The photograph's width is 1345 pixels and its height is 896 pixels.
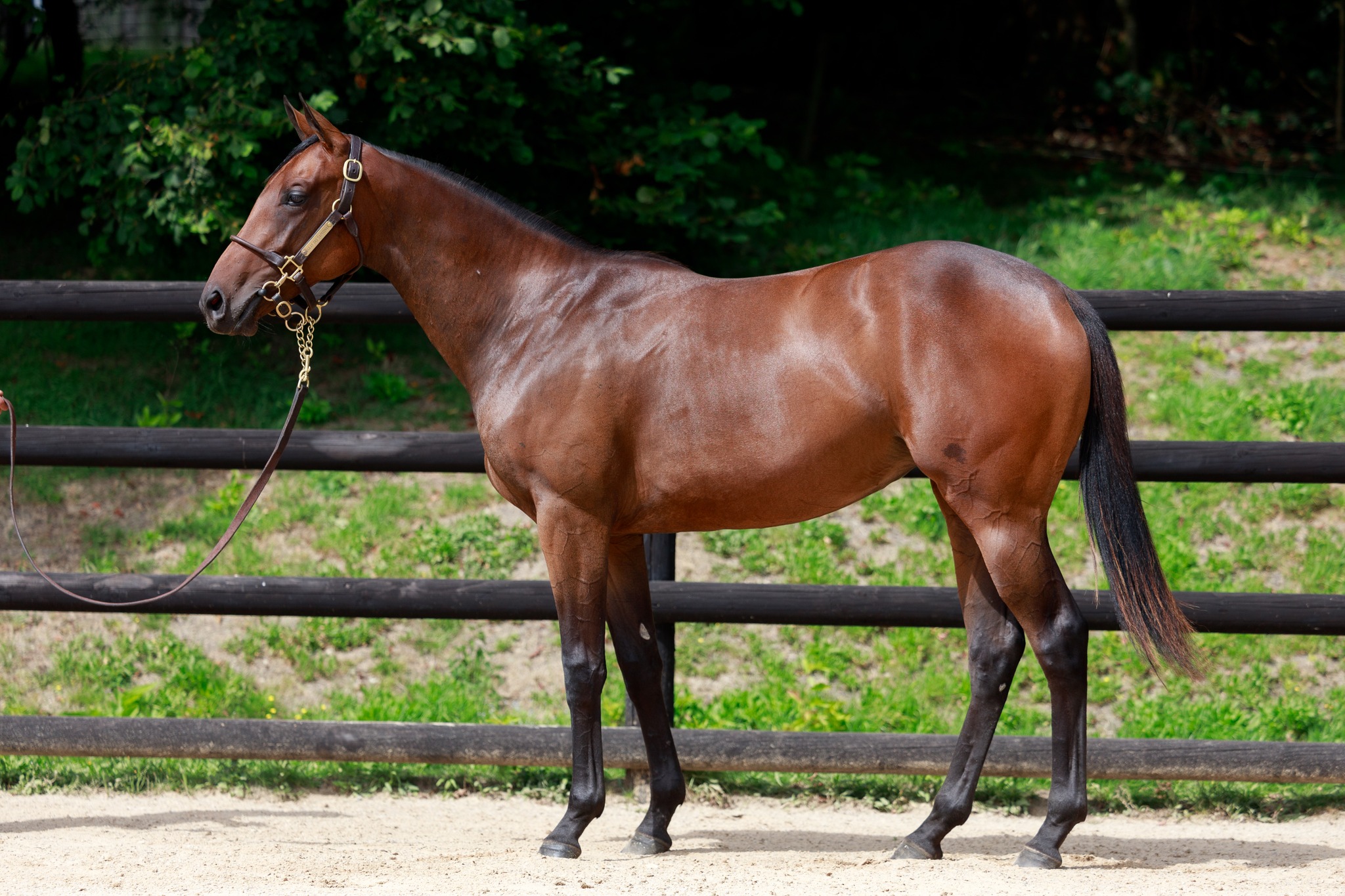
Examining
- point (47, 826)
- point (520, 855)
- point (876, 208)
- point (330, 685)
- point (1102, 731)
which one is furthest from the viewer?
point (876, 208)

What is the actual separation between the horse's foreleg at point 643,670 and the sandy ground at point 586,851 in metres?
0.16

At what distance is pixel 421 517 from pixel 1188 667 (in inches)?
152

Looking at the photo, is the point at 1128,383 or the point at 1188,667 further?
the point at 1128,383

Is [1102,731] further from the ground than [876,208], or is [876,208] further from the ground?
[876,208]

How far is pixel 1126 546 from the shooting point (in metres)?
3.30

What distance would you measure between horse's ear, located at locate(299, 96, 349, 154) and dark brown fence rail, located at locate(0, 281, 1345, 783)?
0.85 meters

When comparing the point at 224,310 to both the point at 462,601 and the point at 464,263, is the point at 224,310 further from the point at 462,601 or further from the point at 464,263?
the point at 462,601

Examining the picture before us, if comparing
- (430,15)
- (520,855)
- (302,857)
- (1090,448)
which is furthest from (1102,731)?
(430,15)

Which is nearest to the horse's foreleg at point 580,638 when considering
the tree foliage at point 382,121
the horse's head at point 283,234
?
the horse's head at point 283,234

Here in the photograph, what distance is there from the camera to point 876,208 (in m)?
8.47

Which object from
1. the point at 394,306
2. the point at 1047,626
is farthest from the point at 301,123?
the point at 1047,626

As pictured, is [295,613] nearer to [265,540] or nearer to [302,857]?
[302,857]

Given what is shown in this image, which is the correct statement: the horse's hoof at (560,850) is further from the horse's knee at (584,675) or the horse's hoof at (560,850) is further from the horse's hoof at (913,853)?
the horse's hoof at (913,853)

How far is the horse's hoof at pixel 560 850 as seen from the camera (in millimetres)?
3453
